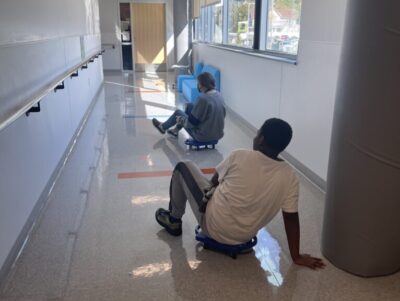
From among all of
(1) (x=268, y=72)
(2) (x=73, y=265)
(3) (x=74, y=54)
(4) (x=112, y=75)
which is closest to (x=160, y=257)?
(2) (x=73, y=265)

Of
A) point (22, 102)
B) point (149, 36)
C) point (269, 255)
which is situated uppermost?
point (149, 36)

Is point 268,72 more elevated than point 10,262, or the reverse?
point 268,72

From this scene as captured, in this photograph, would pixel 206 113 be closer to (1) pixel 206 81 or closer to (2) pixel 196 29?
(1) pixel 206 81

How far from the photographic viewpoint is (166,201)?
3.16 m

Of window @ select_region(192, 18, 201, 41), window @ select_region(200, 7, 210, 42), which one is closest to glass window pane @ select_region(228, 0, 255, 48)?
window @ select_region(200, 7, 210, 42)

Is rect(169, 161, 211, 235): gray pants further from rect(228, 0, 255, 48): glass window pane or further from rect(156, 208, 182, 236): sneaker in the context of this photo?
rect(228, 0, 255, 48): glass window pane

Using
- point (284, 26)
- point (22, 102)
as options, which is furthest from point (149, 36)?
point (22, 102)

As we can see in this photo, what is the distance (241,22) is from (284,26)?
6.84 ft

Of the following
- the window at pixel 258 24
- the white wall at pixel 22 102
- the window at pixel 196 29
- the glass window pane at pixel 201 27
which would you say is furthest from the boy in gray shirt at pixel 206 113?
the window at pixel 196 29

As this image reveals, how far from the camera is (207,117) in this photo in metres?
4.26

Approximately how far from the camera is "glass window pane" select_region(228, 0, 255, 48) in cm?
602

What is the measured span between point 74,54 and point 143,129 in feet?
4.48

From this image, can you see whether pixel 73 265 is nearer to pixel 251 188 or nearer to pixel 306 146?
pixel 251 188

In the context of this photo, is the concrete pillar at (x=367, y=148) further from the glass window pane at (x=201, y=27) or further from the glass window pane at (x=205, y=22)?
the glass window pane at (x=201, y=27)
